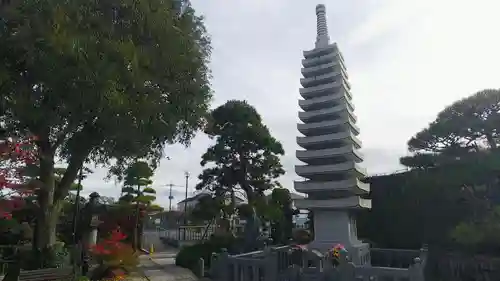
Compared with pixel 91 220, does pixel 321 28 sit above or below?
above

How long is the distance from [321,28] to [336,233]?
12315 millimetres

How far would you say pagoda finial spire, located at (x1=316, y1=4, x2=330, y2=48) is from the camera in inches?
899

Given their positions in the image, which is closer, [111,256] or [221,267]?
[111,256]

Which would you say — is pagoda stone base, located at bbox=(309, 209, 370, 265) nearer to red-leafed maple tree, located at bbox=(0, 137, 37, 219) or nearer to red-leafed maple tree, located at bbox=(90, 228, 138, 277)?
red-leafed maple tree, located at bbox=(90, 228, 138, 277)

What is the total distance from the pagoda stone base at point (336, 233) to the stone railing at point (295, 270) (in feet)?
13.0

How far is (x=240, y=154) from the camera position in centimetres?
2258

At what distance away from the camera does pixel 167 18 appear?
975 centimetres

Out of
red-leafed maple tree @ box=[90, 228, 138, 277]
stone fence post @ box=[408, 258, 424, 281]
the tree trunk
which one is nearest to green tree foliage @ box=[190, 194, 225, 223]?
red-leafed maple tree @ box=[90, 228, 138, 277]

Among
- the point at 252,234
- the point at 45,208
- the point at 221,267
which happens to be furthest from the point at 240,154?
the point at 45,208

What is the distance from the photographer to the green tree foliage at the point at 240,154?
73.2ft

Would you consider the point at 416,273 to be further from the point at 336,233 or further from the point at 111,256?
the point at 111,256

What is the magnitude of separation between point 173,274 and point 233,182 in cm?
810

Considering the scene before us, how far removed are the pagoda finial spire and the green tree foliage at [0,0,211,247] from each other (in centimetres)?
1244

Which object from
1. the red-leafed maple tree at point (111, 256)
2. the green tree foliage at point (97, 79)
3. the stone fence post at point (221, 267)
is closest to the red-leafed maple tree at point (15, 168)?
the green tree foliage at point (97, 79)
